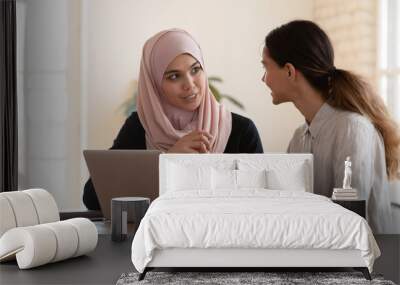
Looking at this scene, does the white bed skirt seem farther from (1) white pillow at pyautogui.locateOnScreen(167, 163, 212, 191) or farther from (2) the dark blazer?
(2) the dark blazer

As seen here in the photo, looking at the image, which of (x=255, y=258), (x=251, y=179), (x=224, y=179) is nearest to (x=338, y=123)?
(x=251, y=179)

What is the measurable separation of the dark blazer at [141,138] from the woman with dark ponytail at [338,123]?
18.1 inches

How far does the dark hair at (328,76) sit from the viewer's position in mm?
5816

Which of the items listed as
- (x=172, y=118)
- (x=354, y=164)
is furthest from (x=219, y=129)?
(x=354, y=164)

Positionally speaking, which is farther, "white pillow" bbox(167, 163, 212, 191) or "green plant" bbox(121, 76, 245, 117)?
"green plant" bbox(121, 76, 245, 117)

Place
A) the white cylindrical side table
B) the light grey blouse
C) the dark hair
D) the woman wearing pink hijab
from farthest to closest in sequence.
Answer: the woman wearing pink hijab < the dark hair < the light grey blouse < the white cylindrical side table

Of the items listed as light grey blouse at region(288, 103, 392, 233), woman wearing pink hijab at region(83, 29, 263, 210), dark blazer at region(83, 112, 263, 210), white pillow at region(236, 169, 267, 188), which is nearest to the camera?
white pillow at region(236, 169, 267, 188)

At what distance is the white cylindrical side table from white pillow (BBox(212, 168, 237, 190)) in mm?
547

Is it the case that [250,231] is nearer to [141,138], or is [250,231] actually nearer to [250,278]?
[250,278]

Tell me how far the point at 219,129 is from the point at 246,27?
3.31 ft

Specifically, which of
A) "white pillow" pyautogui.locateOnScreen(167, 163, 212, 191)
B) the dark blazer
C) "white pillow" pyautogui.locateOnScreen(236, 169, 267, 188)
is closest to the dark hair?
the dark blazer

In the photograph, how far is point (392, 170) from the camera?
584cm

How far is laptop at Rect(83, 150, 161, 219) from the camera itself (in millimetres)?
5184

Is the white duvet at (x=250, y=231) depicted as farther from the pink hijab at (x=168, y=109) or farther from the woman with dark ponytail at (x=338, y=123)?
the pink hijab at (x=168, y=109)
